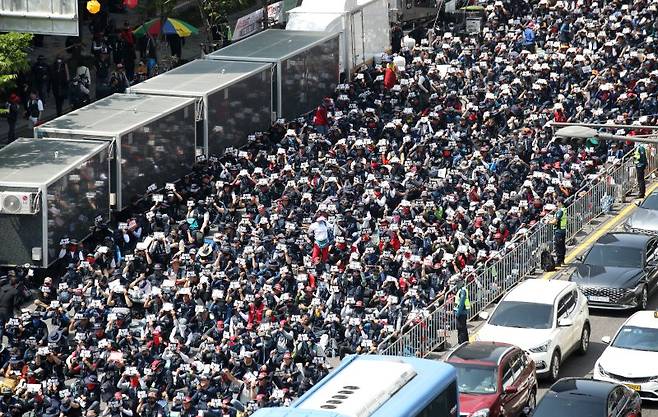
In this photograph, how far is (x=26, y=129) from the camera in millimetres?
48156

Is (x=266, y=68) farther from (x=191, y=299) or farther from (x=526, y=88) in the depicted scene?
(x=191, y=299)

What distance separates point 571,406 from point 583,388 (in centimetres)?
62

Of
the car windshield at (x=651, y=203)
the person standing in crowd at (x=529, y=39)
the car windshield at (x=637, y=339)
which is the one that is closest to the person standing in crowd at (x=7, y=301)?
the car windshield at (x=637, y=339)

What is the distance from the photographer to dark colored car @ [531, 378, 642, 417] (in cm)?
3031

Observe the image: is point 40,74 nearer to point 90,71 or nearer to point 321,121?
point 90,71

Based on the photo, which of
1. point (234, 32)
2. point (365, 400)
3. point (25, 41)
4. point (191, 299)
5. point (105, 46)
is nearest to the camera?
point (365, 400)

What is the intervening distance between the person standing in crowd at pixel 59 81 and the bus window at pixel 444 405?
22.1m

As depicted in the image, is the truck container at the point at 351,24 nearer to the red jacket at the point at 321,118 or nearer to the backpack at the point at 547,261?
the red jacket at the point at 321,118

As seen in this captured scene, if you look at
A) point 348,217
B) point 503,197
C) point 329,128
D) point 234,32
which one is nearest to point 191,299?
point 348,217

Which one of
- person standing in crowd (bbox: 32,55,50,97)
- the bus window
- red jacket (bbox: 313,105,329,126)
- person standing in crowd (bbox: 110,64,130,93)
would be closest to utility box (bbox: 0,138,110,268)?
person standing in crowd (bbox: 32,55,50,97)

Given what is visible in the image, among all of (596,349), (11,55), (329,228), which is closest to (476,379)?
(596,349)

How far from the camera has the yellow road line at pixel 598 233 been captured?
4228cm

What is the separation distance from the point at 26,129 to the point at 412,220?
1258 cm

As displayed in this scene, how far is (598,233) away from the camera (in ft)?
145
